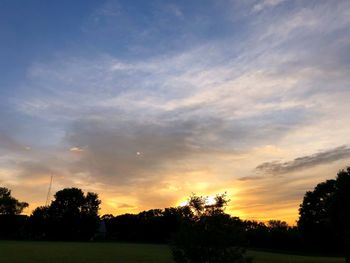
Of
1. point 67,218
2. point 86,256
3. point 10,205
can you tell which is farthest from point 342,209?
point 10,205

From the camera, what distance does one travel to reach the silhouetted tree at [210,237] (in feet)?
63.0

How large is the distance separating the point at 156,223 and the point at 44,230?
41652 millimetres

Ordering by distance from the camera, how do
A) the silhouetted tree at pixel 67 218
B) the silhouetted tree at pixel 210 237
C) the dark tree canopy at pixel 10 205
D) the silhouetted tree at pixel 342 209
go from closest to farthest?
the silhouetted tree at pixel 210 237 < the silhouetted tree at pixel 342 209 < the silhouetted tree at pixel 67 218 < the dark tree canopy at pixel 10 205

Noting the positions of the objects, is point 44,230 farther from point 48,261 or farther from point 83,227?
point 48,261

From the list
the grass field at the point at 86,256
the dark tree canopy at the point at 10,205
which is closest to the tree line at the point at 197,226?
the dark tree canopy at the point at 10,205

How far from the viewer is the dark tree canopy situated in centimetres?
17300

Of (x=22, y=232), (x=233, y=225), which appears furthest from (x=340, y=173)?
(x=22, y=232)

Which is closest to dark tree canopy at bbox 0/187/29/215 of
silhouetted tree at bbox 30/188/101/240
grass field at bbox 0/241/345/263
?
silhouetted tree at bbox 30/188/101/240

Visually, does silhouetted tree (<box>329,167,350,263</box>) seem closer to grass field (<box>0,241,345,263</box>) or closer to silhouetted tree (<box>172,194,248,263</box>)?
grass field (<box>0,241,345,263</box>)

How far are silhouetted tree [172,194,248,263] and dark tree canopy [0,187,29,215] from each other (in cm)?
16821

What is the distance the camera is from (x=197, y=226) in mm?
19984

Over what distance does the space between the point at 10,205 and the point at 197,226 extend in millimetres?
170686

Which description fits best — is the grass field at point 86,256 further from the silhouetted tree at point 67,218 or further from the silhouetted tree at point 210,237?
the silhouetted tree at point 67,218

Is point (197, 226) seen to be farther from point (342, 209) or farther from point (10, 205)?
point (10, 205)
